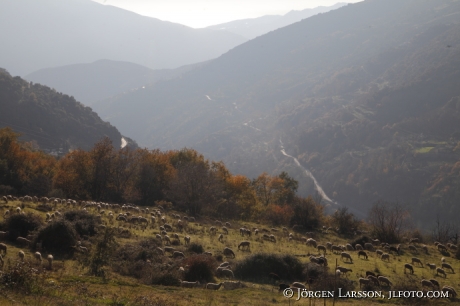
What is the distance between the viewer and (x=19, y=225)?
2088 cm

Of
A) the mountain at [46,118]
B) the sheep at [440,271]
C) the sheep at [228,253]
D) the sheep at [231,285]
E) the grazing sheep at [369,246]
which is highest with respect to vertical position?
the mountain at [46,118]

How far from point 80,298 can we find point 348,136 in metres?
171

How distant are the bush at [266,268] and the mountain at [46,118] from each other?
4138 inches

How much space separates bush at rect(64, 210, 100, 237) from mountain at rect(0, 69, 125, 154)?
318ft

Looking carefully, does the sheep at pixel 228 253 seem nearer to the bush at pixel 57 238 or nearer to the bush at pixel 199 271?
the bush at pixel 199 271

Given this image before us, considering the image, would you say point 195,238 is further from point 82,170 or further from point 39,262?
point 82,170

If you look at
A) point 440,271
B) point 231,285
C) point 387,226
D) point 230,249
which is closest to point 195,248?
point 230,249

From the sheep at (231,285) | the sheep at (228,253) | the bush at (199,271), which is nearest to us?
the sheep at (231,285)

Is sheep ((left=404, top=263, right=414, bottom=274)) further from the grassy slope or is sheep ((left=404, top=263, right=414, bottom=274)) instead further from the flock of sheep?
the grassy slope

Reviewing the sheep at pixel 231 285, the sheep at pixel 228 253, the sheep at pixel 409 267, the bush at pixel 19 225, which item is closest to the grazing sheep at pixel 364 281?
the sheep at pixel 409 267

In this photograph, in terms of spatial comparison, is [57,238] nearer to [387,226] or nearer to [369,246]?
[369,246]

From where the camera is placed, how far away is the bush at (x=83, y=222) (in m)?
22.3

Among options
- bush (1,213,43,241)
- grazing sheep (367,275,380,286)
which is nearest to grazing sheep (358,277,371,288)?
grazing sheep (367,275,380,286)

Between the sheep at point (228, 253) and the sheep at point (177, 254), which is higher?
the sheep at point (177, 254)
